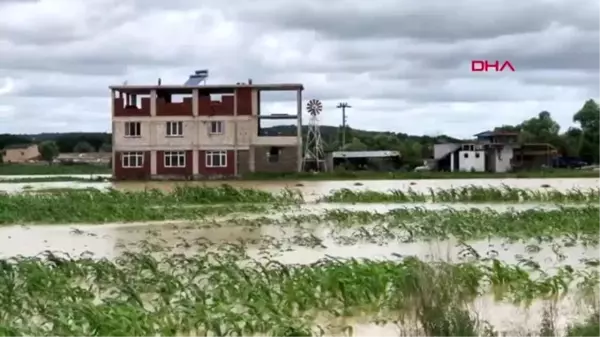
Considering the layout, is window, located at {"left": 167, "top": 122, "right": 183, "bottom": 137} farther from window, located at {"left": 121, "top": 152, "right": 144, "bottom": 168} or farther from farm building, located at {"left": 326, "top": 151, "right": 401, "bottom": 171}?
farm building, located at {"left": 326, "top": 151, "right": 401, "bottom": 171}

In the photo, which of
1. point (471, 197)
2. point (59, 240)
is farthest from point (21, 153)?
point (59, 240)

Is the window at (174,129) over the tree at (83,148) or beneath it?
over

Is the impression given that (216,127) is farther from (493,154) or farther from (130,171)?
(493,154)

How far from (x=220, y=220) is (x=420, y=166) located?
54104mm

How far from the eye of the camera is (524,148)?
73.4 meters

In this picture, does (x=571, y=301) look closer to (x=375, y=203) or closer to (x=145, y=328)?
(x=145, y=328)

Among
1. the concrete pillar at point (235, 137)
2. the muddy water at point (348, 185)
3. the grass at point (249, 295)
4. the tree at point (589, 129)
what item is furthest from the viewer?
the tree at point (589, 129)

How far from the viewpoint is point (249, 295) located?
10297 mm

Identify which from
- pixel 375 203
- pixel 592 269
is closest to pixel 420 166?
pixel 375 203

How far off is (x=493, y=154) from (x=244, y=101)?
75.7 ft

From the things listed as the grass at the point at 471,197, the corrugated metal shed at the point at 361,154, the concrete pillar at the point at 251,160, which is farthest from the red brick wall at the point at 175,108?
the grass at the point at 471,197

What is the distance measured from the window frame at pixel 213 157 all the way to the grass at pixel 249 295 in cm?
4261

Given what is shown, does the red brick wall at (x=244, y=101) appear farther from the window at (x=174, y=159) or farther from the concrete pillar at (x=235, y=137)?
the window at (x=174, y=159)

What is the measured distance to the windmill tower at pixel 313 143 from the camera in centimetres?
6075
